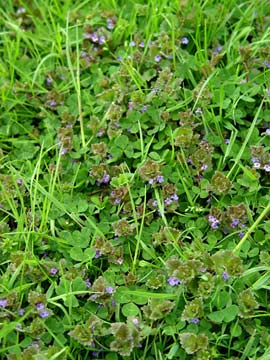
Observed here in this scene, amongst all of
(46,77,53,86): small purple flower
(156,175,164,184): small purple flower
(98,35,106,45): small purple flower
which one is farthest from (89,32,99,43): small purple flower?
(156,175,164,184): small purple flower

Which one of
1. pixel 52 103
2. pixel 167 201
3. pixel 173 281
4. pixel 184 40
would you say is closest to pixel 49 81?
pixel 52 103

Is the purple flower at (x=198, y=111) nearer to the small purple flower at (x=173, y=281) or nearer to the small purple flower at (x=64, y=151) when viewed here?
the small purple flower at (x=64, y=151)

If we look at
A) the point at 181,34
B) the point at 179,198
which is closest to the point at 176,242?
the point at 179,198

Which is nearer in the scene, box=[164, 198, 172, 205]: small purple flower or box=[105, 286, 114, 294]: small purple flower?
box=[105, 286, 114, 294]: small purple flower

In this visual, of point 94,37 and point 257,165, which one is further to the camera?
point 94,37

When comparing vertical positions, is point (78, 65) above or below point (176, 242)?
above

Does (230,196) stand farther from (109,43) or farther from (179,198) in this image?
(109,43)

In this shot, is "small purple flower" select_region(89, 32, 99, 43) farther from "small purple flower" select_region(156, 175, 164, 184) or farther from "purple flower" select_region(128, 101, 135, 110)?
"small purple flower" select_region(156, 175, 164, 184)

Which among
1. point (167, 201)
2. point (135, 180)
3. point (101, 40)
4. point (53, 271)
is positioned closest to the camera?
point (53, 271)

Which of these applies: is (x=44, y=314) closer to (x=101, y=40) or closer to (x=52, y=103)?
(x=52, y=103)
